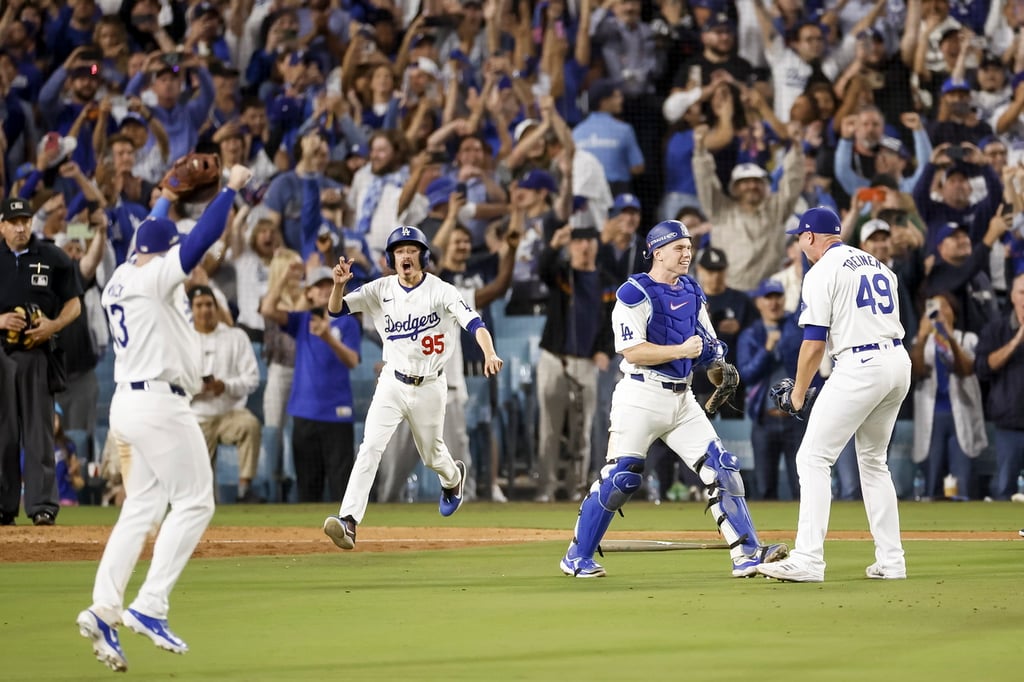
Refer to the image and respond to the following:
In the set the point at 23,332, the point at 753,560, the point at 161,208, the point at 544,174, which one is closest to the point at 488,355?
the point at 753,560

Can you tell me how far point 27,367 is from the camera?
39.1 ft

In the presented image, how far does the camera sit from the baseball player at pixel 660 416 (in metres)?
7.96

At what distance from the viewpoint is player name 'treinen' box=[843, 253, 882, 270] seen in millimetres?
7504

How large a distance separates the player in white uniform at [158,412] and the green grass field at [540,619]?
416 mm

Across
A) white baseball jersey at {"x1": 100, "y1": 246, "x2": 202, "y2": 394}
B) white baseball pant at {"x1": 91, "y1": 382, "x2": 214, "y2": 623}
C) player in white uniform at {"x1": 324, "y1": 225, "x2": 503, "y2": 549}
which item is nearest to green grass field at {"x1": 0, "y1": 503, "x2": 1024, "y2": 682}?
white baseball pant at {"x1": 91, "y1": 382, "x2": 214, "y2": 623}

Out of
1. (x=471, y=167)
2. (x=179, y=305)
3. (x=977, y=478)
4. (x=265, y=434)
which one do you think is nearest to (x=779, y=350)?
(x=977, y=478)

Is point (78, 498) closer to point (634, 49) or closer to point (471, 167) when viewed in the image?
point (471, 167)

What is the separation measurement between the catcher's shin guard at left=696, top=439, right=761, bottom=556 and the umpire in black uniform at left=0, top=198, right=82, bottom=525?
6263 millimetres

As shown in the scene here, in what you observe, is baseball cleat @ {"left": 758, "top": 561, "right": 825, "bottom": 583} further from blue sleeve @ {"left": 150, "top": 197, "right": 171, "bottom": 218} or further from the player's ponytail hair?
the player's ponytail hair

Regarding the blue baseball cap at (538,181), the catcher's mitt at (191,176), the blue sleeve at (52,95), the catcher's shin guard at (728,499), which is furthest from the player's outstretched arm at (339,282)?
the blue sleeve at (52,95)

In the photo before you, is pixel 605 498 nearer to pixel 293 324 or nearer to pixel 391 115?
pixel 293 324

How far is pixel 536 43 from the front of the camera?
17.2 meters

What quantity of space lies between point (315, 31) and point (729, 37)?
5115mm

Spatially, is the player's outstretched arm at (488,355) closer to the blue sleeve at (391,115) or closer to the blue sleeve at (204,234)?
the blue sleeve at (204,234)
